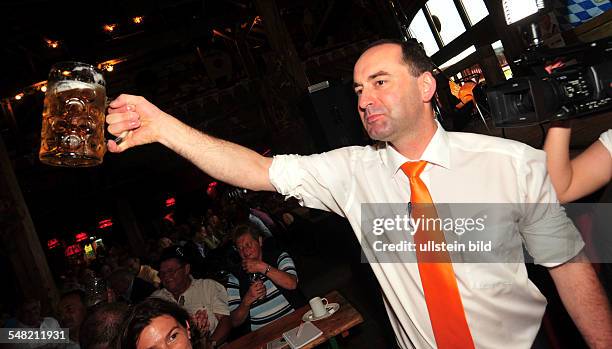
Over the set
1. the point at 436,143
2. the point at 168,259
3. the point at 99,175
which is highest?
the point at 99,175

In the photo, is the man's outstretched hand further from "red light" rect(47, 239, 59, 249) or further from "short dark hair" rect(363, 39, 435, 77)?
"red light" rect(47, 239, 59, 249)

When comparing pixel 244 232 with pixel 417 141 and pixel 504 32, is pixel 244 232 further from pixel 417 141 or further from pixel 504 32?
pixel 504 32

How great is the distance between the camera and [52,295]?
169 inches

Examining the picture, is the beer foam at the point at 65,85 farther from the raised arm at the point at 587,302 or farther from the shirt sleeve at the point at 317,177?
the raised arm at the point at 587,302

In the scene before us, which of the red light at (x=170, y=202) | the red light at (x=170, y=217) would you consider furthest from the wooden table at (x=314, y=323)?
the red light at (x=170, y=202)

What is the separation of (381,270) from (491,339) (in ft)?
1.40

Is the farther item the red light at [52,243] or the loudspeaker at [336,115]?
the red light at [52,243]

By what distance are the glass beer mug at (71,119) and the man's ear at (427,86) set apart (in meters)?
1.17

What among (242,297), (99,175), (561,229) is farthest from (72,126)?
(99,175)

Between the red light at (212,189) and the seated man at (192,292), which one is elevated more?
the red light at (212,189)

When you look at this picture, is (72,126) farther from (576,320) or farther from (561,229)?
(576,320)

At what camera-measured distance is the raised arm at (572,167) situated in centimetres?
142

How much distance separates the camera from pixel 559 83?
1.25m

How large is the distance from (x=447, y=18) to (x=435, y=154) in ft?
24.2
